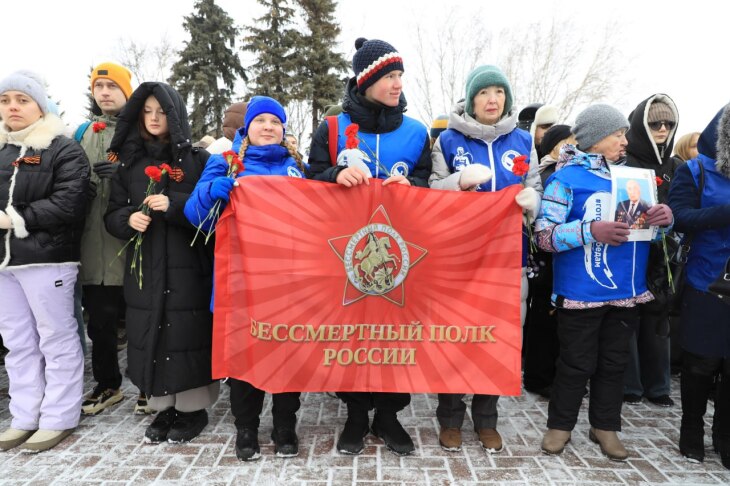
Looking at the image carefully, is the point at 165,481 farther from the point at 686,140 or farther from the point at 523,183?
the point at 686,140

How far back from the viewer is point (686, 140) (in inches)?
203

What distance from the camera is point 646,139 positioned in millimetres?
3795

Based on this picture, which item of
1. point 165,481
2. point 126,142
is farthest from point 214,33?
point 165,481

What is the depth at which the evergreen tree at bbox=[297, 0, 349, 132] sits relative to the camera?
75.4 ft

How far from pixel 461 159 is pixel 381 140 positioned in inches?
22.8

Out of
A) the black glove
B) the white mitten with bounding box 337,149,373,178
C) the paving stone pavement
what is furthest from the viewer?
the black glove

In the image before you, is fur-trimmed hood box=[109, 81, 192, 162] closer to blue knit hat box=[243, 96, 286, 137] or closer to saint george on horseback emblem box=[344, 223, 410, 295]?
blue knit hat box=[243, 96, 286, 137]

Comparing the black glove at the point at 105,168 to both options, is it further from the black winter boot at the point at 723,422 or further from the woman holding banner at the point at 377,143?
the black winter boot at the point at 723,422

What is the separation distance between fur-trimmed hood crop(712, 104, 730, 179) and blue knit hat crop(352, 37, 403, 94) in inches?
87.3

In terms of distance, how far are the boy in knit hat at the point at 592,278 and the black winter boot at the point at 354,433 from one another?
1.28 metres

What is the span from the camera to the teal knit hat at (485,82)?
3.13m

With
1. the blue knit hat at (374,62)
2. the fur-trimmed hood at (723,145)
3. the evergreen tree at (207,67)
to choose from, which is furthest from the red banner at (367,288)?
the evergreen tree at (207,67)

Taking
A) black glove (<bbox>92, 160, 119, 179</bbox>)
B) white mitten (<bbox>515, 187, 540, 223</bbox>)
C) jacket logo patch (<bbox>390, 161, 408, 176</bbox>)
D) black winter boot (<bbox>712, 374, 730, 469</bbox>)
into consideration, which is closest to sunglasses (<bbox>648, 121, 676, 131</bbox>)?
white mitten (<bbox>515, 187, 540, 223</bbox>)

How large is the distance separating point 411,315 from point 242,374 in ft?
3.85
